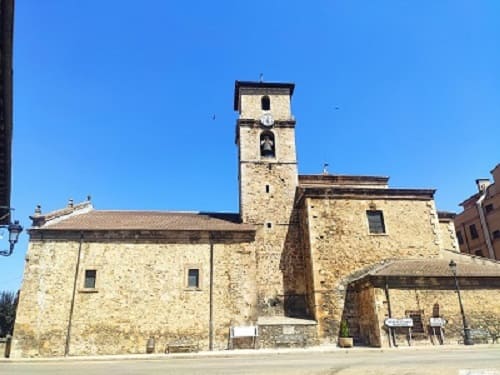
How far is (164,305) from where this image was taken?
60.4ft

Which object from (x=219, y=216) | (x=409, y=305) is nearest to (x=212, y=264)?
(x=219, y=216)

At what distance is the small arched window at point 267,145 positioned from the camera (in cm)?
2414

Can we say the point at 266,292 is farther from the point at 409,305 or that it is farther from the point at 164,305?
the point at 409,305

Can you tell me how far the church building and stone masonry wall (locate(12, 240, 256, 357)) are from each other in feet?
0.17

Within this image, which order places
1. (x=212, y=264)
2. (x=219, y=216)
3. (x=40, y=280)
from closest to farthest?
(x=40, y=280) → (x=212, y=264) → (x=219, y=216)

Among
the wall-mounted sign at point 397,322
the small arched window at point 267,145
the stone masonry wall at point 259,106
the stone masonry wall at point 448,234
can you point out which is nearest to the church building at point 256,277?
the wall-mounted sign at point 397,322

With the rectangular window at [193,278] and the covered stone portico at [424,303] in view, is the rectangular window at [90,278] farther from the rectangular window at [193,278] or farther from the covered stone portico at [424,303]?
the covered stone portico at [424,303]

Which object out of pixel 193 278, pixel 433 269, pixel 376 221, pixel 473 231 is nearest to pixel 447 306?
pixel 433 269

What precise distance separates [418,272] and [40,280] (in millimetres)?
19206

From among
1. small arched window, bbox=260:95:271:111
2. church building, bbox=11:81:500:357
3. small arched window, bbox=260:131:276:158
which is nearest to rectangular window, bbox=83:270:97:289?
church building, bbox=11:81:500:357

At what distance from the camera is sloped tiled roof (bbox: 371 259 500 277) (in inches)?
681

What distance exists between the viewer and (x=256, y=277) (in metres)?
20.1

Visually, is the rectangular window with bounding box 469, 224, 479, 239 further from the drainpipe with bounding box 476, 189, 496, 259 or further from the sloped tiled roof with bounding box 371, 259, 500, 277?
the sloped tiled roof with bounding box 371, 259, 500, 277

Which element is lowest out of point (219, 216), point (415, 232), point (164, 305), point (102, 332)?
point (102, 332)
